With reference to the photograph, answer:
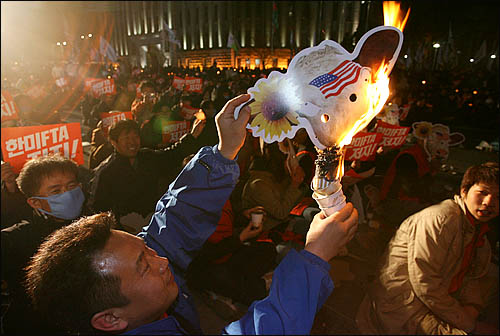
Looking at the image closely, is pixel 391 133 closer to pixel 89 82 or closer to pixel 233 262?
pixel 233 262

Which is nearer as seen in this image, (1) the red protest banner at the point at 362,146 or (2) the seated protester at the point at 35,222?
(2) the seated protester at the point at 35,222

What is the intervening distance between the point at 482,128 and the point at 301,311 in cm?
1294

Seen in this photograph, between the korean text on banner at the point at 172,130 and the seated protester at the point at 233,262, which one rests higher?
the korean text on banner at the point at 172,130

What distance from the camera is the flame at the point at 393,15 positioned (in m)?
1.47

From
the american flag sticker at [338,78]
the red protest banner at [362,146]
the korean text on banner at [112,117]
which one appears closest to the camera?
the american flag sticker at [338,78]

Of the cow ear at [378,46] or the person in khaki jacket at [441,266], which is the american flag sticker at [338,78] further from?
the person in khaki jacket at [441,266]

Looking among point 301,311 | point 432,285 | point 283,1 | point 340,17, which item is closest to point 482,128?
point 432,285

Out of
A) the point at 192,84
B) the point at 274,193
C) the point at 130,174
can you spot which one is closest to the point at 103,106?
the point at 192,84

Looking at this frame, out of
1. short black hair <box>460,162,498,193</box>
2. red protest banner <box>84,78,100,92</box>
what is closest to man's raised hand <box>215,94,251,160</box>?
short black hair <box>460,162,498,193</box>

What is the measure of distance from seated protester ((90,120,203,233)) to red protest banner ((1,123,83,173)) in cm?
36

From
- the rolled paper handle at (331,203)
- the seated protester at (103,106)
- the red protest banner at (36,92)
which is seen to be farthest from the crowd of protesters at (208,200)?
the seated protester at (103,106)

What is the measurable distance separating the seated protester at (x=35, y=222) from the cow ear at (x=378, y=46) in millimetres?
2102

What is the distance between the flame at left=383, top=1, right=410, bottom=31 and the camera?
147 centimetres

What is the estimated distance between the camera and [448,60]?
21.9 meters
